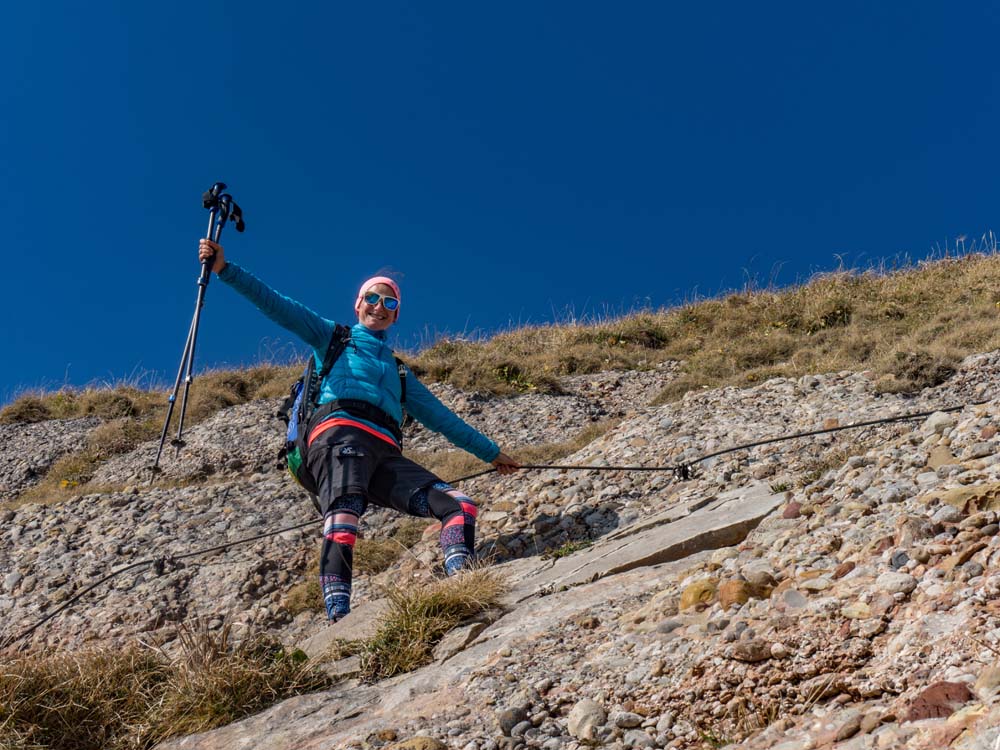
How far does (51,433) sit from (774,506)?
15553 millimetres

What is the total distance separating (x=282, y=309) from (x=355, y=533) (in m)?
2.31

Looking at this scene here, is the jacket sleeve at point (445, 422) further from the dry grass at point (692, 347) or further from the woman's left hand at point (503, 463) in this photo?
the dry grass at point (692, 347)

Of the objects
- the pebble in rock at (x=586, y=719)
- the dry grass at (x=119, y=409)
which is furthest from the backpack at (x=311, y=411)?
the dry grass at (x=119, y=409)

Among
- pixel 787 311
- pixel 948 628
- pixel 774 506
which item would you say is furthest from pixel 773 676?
pixel 787 311

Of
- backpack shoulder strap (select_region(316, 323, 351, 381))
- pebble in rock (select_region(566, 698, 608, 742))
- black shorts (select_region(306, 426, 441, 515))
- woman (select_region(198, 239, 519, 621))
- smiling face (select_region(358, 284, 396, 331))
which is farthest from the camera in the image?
smiling face (select_region(358, 284, 396, 331))

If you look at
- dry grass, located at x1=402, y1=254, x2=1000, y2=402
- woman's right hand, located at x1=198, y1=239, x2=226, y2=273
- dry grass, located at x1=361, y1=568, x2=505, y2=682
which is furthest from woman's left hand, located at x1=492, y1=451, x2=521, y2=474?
dry grass, located at x1=402, y1=254, x2=1000, y2=402

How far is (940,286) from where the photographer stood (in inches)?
704

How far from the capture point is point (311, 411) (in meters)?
7.26

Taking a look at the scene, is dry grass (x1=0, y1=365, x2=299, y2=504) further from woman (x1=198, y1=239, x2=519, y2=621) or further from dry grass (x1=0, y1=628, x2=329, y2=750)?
dry grass (x1=0, y1=628, x2=329, y2=750)

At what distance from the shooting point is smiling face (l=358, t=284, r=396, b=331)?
798 centimetres

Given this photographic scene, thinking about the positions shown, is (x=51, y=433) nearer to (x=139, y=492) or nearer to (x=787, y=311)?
(x=139, y=492)

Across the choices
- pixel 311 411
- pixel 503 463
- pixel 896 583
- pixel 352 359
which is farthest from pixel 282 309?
pixel 896 583

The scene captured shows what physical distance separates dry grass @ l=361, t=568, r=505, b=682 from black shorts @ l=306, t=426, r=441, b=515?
1332 mm

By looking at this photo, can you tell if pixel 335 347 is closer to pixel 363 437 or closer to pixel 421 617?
pixel 363 437
